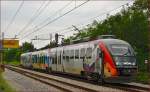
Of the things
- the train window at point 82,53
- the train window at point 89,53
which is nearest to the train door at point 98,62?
the train window at point 89,53

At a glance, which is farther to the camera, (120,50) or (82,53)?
(82,53)

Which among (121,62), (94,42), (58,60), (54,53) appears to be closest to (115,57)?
(121,62)

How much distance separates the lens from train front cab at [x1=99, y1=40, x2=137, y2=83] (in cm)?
2780

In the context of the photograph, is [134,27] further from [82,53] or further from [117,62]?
[117,62]

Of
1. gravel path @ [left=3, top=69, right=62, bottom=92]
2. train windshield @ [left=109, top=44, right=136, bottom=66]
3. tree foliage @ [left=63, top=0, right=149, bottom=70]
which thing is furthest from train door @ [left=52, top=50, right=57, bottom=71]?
train windshield @ [left=109, top=44, right=136, bottom=66]

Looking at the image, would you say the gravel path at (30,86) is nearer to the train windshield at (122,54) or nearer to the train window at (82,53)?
the train window at (82,53)

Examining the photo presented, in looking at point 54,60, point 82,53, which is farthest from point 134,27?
point 82,53

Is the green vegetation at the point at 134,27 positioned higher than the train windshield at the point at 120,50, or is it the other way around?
the green vegetation at the point at 134,27

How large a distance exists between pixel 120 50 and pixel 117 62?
3.91 feet

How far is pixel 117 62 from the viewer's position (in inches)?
1101

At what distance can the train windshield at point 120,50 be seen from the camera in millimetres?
28566

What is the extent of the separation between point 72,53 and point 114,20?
1854 cm

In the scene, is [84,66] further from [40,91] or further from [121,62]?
[40,91]

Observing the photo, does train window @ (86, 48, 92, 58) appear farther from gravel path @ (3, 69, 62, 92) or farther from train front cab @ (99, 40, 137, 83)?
gravel path @ (3, 69, 62, 92)
